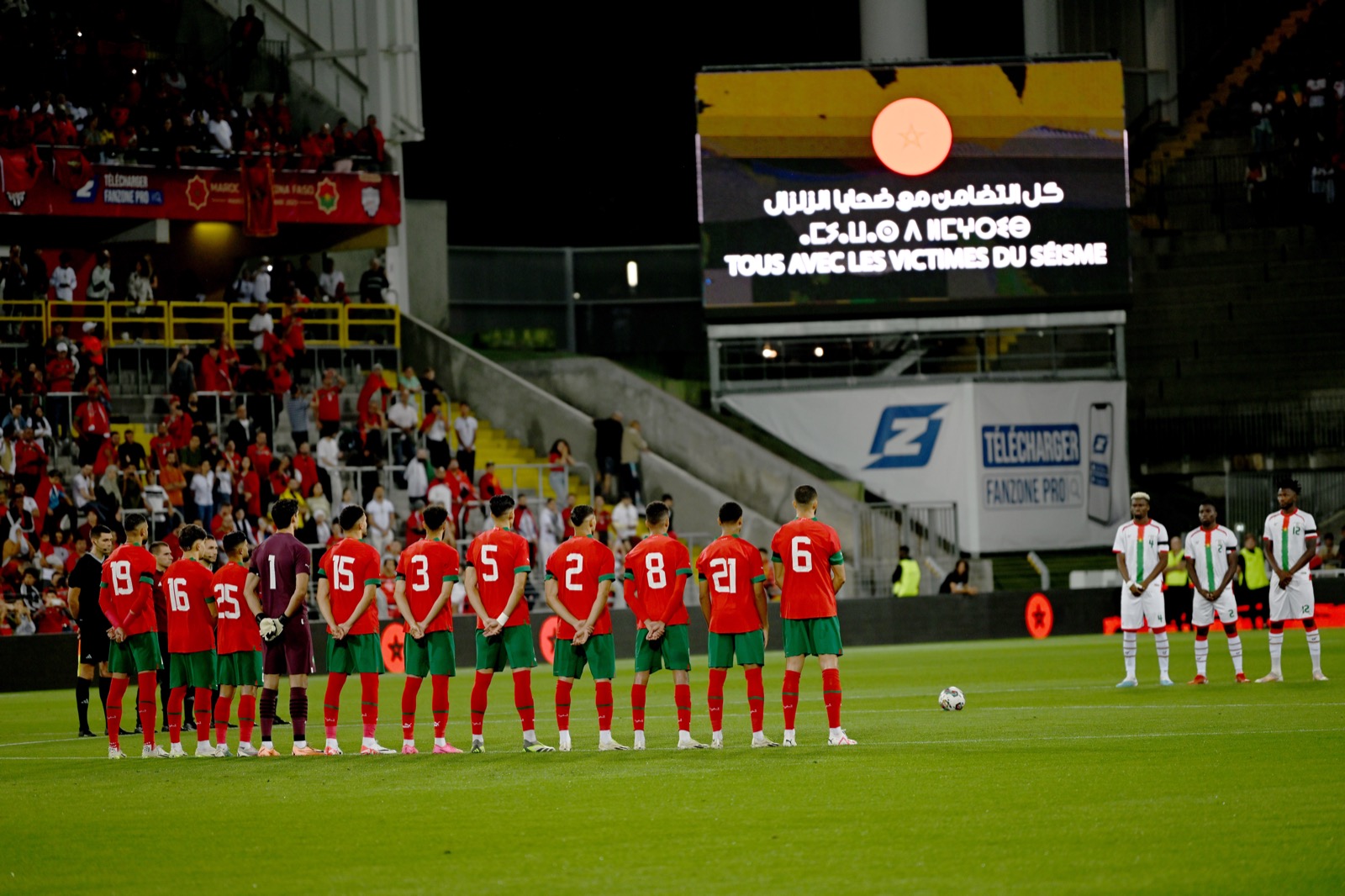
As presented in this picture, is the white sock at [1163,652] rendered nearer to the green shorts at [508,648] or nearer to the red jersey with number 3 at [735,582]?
the red jersey with number 3 at [735,582]

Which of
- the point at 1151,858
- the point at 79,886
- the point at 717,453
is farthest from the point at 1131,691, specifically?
the point at 717,453

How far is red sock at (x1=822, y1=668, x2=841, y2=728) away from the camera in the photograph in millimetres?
14727

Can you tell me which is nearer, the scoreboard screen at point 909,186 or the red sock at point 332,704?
the red sock at point 332,704

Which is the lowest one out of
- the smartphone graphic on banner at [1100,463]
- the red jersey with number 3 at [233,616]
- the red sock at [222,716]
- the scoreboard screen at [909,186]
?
the red sock at [222,716]

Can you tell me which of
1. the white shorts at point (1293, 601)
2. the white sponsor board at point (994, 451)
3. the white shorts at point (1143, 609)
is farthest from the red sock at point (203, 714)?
the white sponsor board at point (994, 451)

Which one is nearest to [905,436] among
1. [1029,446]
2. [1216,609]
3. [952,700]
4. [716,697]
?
[1029,446]

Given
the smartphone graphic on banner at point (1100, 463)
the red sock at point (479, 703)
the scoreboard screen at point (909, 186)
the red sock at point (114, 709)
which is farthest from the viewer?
the smartphone graphic on banner at point (1100, 463)

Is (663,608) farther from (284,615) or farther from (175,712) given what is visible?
(175,712)

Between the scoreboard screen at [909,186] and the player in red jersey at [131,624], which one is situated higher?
the scoreboard screen at [909,186]

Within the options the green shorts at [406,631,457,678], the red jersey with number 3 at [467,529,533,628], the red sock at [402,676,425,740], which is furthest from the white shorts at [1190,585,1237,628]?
the red sock at [402,676,425,740]

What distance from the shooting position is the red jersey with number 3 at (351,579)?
15.9m

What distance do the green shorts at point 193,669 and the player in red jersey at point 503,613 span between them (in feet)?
8.46

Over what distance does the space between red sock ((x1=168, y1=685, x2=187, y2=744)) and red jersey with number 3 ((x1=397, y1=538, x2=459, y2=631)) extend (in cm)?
240

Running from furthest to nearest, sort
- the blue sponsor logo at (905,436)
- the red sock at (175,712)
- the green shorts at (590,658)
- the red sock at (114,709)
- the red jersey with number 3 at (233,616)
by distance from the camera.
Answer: the blue sponsor logo at (905,436), the red sock at (114,709), the red sock at (175,712), the red jersey with number 3 at (233,616), the green shorts at (590,658)
